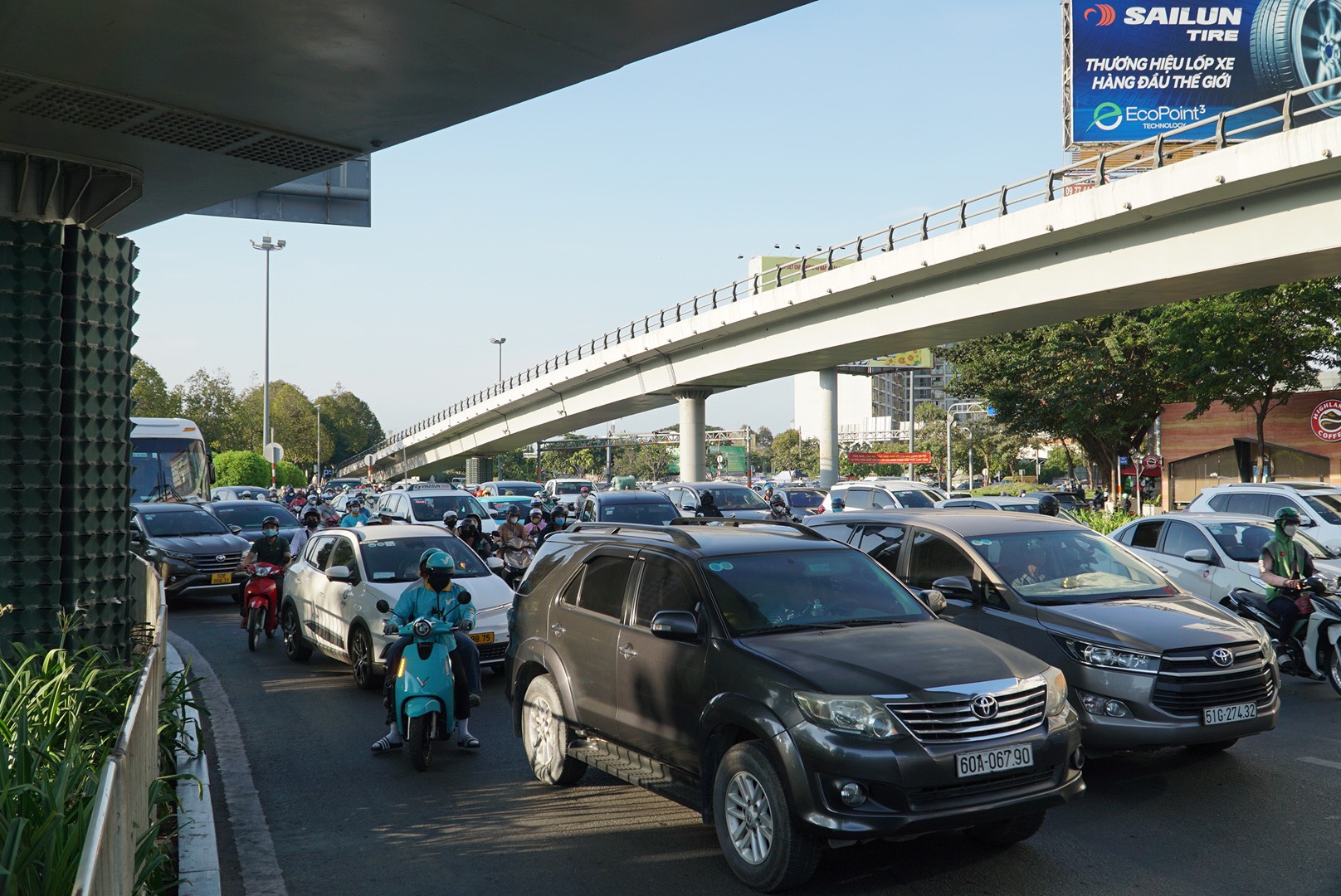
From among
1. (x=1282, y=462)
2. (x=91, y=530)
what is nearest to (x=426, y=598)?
(x=91, y=530)

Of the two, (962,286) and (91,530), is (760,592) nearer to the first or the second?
(91,530)

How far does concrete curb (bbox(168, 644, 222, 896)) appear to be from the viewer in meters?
5.46

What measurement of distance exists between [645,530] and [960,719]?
2.76 metres

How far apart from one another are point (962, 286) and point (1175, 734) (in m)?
22.9

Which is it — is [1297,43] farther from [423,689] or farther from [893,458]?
[893,458]

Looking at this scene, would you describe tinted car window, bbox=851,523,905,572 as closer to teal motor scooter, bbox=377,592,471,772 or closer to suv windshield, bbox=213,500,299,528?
teal motor scooter, bbox=377,592,471,772

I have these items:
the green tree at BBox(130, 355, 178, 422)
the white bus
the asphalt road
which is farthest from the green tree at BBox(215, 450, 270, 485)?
the asphalt road

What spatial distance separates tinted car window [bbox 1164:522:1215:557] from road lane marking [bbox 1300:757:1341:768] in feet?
16.7

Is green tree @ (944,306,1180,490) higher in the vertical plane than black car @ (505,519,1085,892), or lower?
higher

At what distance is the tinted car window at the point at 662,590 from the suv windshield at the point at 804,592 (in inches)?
5.8

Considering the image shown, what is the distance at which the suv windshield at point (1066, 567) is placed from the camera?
8352mm

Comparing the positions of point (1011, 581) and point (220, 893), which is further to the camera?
point (1011, 581)

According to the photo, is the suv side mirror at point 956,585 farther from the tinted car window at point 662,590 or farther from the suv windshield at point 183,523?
the suv windshield at point 183,523

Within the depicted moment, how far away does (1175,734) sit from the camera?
715cm
